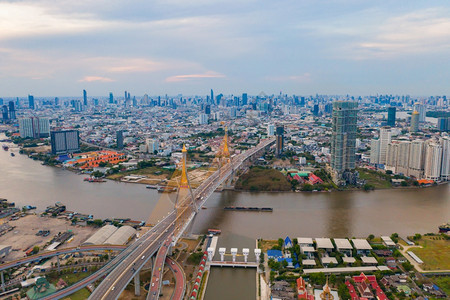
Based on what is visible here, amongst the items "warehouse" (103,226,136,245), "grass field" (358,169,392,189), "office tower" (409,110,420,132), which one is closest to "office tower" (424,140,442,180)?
"grass field" (358,169,392,189)

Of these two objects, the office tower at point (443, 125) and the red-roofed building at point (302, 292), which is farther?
the office tower at point (443, 125)

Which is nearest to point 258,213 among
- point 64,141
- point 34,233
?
point 34,233

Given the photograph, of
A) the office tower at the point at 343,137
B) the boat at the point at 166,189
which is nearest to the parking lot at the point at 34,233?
the boat at the point at 166,189

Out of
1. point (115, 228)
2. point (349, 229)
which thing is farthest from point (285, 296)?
point (115, 228)

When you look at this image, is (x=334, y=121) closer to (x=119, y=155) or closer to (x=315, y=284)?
(x=315, y=284)

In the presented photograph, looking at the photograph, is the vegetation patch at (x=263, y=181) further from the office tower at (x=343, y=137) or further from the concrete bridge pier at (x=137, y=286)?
the concrete bridge pier at (x=137, y=286)
